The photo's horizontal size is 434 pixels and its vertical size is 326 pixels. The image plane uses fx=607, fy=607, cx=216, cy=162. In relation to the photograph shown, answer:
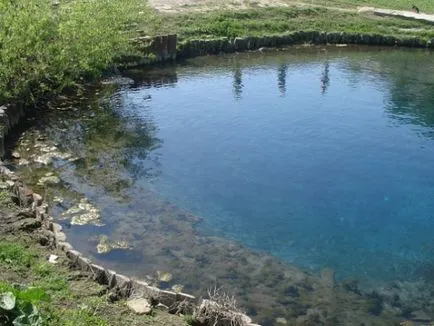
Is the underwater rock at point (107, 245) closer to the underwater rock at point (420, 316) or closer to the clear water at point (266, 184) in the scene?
the clear water at point (266, 184)

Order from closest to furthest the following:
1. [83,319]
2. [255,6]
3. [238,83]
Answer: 1. [83,319]
2. [238,83]
3. [255,6]

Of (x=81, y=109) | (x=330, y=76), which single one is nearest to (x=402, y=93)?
(x=330, y=76)

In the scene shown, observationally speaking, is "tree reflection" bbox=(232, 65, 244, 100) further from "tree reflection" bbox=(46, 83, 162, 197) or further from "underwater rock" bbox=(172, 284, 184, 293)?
"underwater rock" bbox=(172, 284, 184, 293)

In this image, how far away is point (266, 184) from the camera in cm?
2944

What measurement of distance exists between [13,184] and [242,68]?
28542 mm

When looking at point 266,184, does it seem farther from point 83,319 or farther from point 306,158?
point 83,319

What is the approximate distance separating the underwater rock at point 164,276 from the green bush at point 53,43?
53.6ft

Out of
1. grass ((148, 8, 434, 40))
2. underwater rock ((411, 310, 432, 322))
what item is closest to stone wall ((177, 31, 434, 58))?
grass ((148, 8, 434, 40))

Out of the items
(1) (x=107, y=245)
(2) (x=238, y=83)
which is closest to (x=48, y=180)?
(1) (x=107, y=245)

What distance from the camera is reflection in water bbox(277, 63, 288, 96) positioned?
43797mm

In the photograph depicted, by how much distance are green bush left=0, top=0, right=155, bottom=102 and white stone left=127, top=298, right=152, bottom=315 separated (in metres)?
19.1

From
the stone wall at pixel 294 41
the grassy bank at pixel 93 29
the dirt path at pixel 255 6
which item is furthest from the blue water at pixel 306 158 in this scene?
the dirt path at pixel 255 6

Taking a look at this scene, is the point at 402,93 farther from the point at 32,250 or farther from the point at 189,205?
the point at 32,250

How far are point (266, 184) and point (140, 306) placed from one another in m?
13.5
